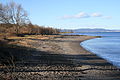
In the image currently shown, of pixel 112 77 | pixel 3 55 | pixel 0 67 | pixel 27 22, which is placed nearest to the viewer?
pixel 112 77

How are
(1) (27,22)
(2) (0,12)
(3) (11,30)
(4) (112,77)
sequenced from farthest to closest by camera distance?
1. (1) (27,22)
2. (3) (11,30)
3. (2) (0,12)
4. (4) (112,77)

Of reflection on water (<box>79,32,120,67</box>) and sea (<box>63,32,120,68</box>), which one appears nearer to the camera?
sea (<box>63,32,120,68</box>)

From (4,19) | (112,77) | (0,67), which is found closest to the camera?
(112,77)

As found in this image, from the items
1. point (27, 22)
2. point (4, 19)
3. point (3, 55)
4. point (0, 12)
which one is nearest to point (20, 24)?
point (27, 22)

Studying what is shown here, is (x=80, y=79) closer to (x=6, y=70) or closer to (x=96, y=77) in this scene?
(x=96, y=77)

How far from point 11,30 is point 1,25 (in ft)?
34.8

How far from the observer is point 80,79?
9.14 meters

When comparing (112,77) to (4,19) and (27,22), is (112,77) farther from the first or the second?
(27,22)

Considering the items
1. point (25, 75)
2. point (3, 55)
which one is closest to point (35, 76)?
point (25, 75)

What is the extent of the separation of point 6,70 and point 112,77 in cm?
542

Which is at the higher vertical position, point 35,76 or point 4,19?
point 4,19

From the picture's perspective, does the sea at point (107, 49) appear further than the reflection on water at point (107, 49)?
No

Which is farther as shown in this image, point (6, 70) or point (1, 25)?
point (1, 25)

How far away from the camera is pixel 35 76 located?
9.38 metres
